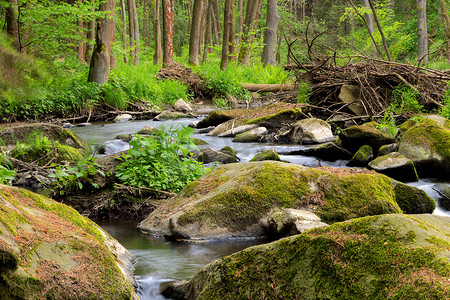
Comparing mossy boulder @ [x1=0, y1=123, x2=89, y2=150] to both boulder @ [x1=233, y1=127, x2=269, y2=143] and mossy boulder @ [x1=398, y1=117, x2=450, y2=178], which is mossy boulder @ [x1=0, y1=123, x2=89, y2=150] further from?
mossy boulder @ [x1=398, y1=117, x2=450, y2=178]

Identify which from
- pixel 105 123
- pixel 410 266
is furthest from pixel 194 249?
pixel 105 123

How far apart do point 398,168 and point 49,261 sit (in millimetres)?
5663

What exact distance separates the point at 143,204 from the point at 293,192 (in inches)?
79.0

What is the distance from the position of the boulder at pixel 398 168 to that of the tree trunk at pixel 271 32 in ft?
48.5

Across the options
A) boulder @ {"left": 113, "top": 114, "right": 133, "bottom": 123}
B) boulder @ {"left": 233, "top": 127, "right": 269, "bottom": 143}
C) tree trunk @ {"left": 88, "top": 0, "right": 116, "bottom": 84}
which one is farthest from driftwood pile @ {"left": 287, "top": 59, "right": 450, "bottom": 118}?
tree trunk @ {"left": 88, "top": 0, "right": 116, "bottom": 84}

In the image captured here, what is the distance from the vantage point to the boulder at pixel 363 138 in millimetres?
7871

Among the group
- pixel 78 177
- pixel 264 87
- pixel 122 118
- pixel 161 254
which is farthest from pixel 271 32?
pixel 161 254

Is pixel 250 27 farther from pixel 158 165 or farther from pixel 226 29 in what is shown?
pixel 158 165

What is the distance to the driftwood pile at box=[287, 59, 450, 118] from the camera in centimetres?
1015

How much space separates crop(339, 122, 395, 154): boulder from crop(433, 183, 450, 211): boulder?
186 centimetres

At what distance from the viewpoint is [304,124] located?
984 cm

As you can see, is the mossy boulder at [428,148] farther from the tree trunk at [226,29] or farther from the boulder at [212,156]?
the tree trunk at [226,29]

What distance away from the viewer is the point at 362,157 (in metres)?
7.41

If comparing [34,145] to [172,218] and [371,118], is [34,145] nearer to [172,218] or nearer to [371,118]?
[172,218]
